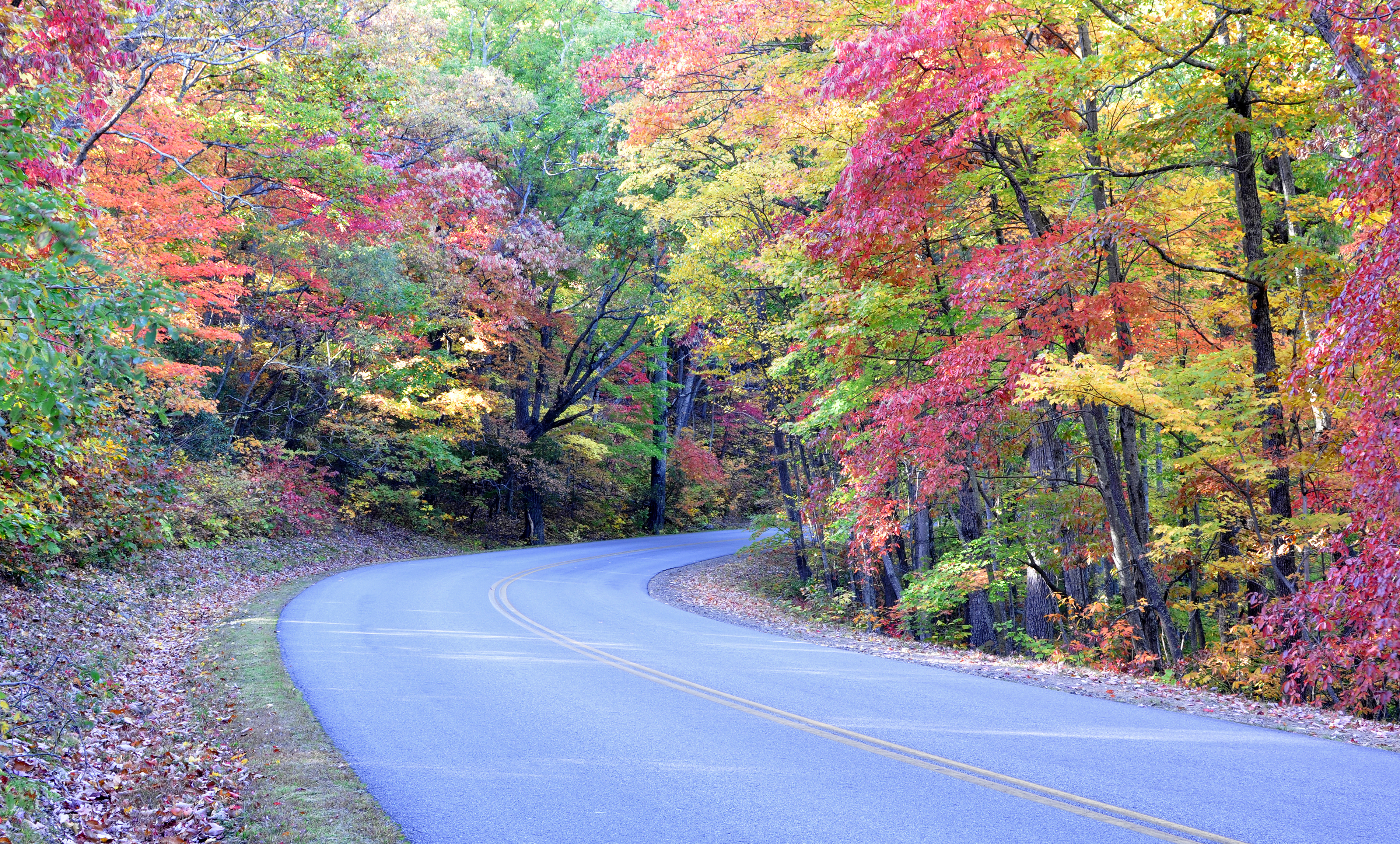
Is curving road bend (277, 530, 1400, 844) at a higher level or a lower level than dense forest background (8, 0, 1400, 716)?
lower

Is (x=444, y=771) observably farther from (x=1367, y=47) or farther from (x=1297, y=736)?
(x=1367, y=47)

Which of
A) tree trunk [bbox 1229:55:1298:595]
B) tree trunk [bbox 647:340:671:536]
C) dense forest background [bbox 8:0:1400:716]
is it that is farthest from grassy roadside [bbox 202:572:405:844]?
tree trunk [bbox 647:340:671:536]

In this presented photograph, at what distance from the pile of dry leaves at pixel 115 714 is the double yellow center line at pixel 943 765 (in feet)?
13.1

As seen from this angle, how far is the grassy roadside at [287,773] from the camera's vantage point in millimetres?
4969

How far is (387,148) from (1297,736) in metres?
20.0

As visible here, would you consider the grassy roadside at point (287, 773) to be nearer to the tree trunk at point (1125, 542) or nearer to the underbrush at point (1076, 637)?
the underbrush at point (1076, 637)

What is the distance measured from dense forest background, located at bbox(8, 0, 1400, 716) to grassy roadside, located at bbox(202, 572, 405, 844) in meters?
2.58

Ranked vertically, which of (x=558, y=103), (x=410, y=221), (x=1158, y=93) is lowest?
(x=1158, y=93)

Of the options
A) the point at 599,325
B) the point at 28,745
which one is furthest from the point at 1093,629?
the point at 599,325

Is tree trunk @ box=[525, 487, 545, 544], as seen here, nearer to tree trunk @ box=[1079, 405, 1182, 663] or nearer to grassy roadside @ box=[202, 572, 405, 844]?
grassy roadside @ box=[202, 572, 405, 844]

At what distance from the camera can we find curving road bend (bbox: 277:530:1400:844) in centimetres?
504

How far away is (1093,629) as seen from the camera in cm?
1555

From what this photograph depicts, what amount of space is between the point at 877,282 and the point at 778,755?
8.65 meters

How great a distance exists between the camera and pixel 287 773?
5941 millimetres
